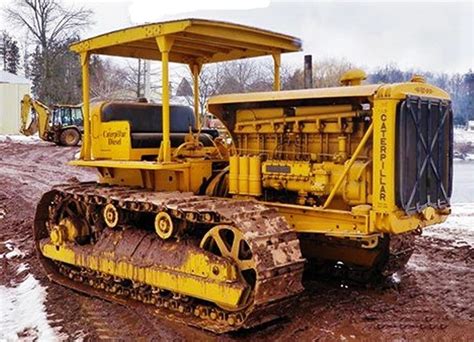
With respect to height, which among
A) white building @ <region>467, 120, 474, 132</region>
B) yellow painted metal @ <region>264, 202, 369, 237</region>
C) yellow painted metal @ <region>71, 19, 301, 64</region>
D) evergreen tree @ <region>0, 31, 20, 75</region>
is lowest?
yellow painted metal @ <region>264, 202, 369, 237</region>

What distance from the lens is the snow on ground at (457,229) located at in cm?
1025

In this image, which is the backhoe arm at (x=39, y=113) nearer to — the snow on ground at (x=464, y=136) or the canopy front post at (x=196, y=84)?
the snow on ground at (x=464, y=136)

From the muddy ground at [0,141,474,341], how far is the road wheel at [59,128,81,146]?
2080 cm

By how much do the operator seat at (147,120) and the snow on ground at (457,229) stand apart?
15.0 ft

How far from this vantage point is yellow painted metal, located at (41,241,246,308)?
19.0 feet

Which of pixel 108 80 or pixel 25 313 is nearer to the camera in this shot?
pixel 25 313

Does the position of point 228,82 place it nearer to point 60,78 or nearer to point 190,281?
point 60,78

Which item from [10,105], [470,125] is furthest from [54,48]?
[470,125]

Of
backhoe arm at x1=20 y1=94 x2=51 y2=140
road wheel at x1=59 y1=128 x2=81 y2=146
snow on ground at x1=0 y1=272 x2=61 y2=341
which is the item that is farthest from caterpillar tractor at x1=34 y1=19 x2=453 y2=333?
backhoe arm at x1=20 y1=94 x2=51 y2=140

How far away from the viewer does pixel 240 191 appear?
679cm

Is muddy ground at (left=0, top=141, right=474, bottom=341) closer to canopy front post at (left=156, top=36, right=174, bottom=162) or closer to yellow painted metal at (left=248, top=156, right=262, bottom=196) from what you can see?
yellow painted metal at (left=248, top=156, right=262, bottom=196)

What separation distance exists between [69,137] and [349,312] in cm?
2504

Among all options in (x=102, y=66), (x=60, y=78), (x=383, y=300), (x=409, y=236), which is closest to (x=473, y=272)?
(x=409, y=236)

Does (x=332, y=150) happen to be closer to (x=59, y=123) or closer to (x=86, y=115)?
(x=86, y=115)
